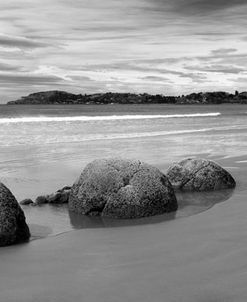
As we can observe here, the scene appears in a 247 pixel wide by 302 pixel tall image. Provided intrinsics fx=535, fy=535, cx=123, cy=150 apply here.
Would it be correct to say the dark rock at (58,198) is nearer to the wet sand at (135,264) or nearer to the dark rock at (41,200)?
the dark rock at (41,200)

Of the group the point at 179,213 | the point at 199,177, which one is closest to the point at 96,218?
the point at 179,213

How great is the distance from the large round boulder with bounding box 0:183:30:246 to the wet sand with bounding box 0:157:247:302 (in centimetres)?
16

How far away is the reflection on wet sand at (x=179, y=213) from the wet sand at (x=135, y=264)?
24cm

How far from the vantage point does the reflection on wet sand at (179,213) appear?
726cm

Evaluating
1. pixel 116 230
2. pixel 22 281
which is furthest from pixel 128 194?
pixel 22 281

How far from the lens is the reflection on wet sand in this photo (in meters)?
7.26

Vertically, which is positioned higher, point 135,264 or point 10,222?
point 10,222

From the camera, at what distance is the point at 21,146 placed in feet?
57.7

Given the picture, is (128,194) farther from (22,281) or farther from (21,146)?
(21,146)

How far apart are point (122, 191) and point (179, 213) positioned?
2.90 ft

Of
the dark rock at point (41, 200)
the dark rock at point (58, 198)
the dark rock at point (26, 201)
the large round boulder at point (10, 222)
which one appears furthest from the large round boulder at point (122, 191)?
the large round boulder at point (10, 222)

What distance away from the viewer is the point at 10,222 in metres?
6.30

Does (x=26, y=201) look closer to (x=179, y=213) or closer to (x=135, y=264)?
(x=179, y=213)

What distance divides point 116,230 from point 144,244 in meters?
0.90
